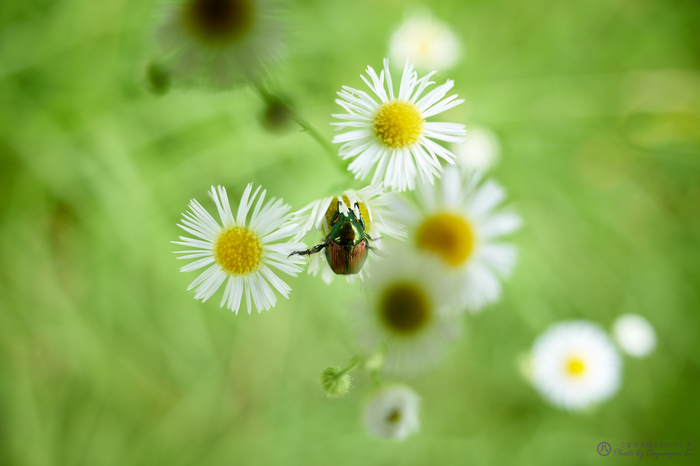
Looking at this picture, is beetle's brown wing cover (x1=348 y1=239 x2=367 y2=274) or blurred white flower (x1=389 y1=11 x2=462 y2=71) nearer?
beetle's brown wing cover (x1=348 y1=239 x2=367 y2=274)

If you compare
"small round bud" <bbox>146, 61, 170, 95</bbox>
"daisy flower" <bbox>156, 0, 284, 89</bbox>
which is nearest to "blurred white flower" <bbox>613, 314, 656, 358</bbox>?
"daisy flower" <bbox>156, 0, 284, 89</bbox>

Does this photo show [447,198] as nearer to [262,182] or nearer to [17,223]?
[262,182]

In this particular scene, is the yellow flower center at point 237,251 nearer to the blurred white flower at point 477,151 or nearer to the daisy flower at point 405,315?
the daisy flower at point 405,315

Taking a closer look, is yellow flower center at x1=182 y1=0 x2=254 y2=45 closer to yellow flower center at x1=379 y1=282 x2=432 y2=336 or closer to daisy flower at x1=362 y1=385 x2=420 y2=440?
yellow flower center at x1=379 y1=282 x2=432 y2=336

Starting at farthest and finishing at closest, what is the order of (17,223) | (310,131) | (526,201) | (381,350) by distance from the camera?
(526,201) < (17,223) < (381,350) < (310,131)

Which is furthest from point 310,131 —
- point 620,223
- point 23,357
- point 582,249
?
point 23,357

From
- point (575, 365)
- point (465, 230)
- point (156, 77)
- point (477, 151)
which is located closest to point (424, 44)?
point (477, 151)
